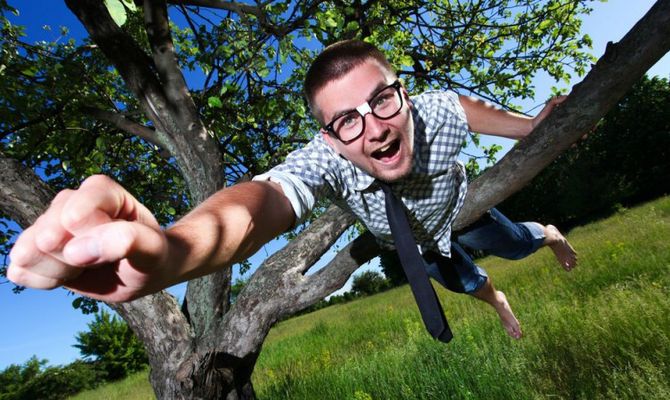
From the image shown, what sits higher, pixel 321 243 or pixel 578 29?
pixel 578 29

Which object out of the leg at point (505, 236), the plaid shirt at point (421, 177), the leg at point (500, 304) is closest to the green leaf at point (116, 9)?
the plaid shirt at point (421, 177)

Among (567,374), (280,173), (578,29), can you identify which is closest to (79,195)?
(280,173)

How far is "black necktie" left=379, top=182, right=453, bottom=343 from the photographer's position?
2.11 meters

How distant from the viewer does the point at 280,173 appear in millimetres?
1815

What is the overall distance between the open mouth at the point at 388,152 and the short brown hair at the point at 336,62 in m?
0.38

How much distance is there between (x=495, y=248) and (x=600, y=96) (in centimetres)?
193

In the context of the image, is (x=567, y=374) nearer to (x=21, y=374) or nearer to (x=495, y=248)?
(x=495, y=248)

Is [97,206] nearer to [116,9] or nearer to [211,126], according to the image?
[116,9]

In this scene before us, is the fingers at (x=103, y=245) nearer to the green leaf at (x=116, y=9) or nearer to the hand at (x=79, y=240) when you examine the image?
the hand at (x=79, y=240)

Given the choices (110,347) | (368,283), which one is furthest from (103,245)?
(368,283)

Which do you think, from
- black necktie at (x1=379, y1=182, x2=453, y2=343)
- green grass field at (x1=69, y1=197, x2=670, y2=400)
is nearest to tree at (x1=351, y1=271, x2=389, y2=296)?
green grass field at (x1=69, y1=197, x2=670, y2=400)

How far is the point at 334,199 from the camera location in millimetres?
2514

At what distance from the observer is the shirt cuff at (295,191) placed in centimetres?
169

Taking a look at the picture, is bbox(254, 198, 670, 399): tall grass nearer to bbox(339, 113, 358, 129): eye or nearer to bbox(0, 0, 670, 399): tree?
bbox(0, 0, 670, 399): tree
